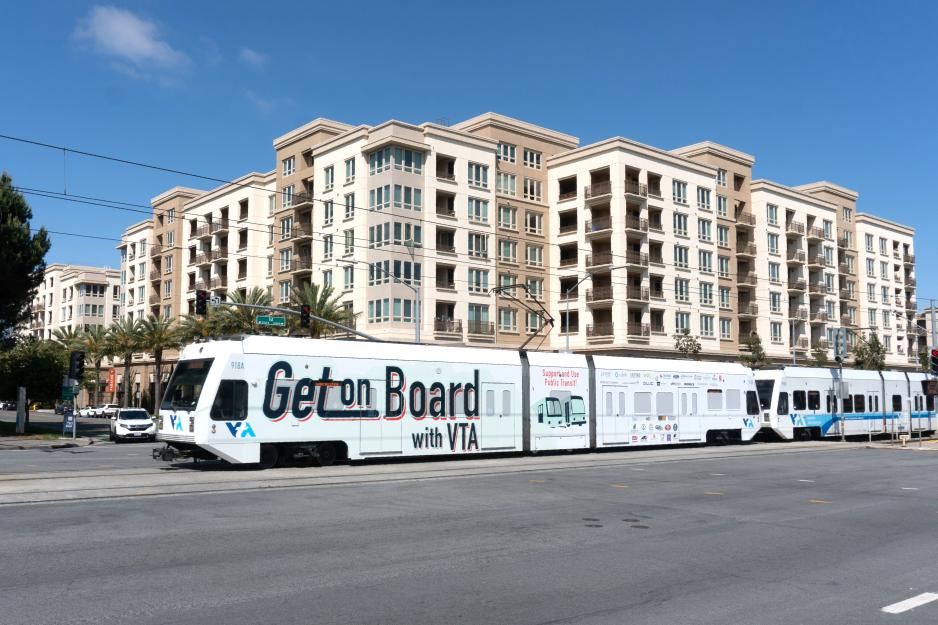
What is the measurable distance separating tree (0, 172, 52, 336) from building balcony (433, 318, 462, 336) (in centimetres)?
2385

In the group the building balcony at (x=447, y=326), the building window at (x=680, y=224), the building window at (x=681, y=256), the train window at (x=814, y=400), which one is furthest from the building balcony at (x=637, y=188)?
the train window at (x=814, y=400)

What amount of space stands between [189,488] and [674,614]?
38.3 feet

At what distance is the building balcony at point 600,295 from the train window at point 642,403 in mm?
30961

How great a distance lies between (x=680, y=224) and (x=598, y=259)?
8527 mm

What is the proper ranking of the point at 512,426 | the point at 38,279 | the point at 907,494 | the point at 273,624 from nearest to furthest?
the point at 273,624, the point at 907,494, the point at 512,426, the point at 38,279

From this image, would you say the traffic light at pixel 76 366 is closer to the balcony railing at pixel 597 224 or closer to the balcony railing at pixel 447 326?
the balcony railing at pixel 447 326

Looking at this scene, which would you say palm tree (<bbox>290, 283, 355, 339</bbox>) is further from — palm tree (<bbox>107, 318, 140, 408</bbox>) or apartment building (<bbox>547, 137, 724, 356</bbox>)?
palm tree (<bbox>107, 318, 140, 408</bbox>)

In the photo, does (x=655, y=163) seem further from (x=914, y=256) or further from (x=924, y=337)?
(x=924, y=337)

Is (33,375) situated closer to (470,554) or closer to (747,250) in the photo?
(470,554)

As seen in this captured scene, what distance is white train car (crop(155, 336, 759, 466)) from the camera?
2028 cm

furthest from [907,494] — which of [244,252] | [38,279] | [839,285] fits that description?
[839,285]

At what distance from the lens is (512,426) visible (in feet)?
86.0

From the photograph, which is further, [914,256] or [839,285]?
[914,256]

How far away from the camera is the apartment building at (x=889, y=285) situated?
90.1m
